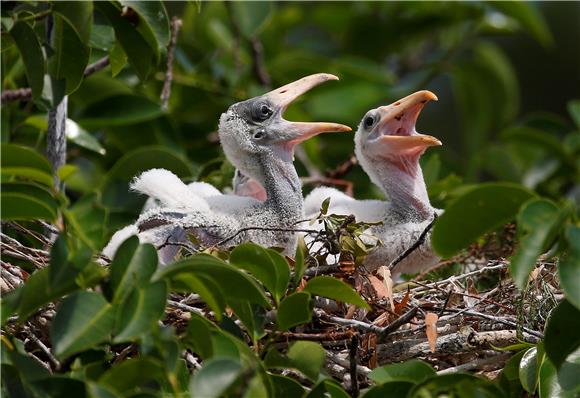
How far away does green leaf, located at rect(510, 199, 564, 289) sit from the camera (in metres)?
2.44

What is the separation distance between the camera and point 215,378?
2246 millimetres

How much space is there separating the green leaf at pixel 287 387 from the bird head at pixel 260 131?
4.38 feet

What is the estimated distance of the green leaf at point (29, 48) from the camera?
3359 mm

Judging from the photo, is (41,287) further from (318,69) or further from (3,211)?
(318,69)

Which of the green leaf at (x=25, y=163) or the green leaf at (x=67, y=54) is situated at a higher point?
the green leaf at (x=67, y=54)

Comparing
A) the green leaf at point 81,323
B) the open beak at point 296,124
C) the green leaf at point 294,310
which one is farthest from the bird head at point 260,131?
the green leaf at point 81,323

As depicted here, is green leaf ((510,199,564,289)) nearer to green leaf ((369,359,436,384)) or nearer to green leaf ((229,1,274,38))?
green leaf ((369,359,436,384))

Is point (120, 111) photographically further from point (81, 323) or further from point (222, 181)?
point (81, 323)

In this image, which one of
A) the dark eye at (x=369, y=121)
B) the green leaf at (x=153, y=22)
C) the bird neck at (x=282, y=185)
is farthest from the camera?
the dark eye at (x=369, y=121)

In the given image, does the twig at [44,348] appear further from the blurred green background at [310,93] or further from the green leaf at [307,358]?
the blurred green background at [310,93]

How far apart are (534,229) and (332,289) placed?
0.63 meters

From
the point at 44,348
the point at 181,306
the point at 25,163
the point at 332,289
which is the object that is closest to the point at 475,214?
the point at 332,289

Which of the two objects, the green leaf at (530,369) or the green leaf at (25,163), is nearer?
the green leaf at (25,163)

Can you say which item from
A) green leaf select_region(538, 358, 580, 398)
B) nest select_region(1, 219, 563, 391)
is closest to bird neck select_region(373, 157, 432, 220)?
nest select_region(1, 219, 563, 391)
